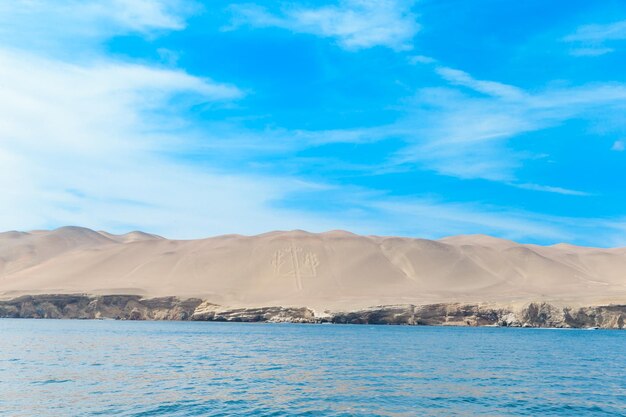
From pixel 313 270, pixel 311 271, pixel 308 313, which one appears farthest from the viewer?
pixel 313 270

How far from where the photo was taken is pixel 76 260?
17625cm

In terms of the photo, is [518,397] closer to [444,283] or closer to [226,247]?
[444,283]

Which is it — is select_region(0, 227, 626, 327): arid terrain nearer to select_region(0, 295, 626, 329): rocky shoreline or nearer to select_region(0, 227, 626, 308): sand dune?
select_region(0, 227, 626, 308): sand dune

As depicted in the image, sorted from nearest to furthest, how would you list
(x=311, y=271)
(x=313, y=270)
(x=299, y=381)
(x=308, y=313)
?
1. (x=299, y=381)
2. (x=308, y=313)
3. (x=311, y=271)
4. (x=313, y=270)

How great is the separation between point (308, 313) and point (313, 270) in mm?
56218

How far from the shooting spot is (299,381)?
2747 cm

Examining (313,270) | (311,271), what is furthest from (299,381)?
(313,270)

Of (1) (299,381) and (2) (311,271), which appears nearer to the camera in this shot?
(1) (299,381)

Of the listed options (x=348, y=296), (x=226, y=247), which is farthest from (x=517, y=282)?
(x=226, y=247)

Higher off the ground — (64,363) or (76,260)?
(76,260)

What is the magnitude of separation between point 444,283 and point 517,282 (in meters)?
19.3

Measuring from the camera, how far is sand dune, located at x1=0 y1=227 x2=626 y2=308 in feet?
439

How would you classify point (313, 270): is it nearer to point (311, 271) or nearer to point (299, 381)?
point (311, 271)

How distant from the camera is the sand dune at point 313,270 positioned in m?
134
